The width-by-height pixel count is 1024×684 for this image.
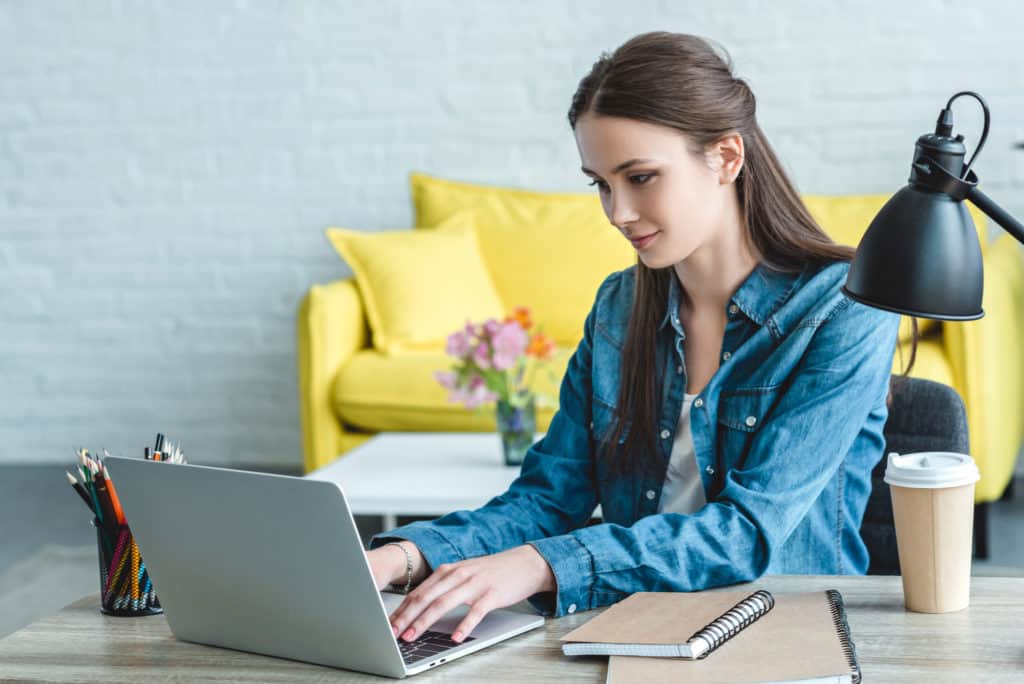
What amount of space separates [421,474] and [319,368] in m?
0.92

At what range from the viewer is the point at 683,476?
140cm

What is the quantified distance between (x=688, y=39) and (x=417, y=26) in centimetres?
291

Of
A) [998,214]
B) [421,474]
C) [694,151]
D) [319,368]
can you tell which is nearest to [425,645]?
[998,214]

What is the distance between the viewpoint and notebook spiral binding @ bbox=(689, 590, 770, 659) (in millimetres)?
901

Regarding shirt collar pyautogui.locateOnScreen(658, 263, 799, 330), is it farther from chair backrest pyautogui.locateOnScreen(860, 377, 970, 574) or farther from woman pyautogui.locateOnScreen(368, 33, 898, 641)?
chair backrest pyautogui.locateOnScreen(860, 377, 970, 574)

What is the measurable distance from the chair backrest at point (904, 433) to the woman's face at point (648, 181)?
32 cm

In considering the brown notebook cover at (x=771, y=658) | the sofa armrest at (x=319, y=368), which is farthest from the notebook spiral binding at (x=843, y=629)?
the sofa armrest at (x=319, y=368)

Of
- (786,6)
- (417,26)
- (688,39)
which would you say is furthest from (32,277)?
(688,39)

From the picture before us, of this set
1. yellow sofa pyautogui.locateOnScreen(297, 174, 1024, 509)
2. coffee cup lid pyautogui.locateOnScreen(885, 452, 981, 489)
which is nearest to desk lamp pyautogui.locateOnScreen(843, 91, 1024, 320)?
coffee cup lid pyautogui.locateOnScreen(885, 452, 981, 489)

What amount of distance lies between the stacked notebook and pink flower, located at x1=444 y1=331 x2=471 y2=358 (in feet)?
5.54

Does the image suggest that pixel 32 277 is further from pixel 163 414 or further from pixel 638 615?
pixel 638 615

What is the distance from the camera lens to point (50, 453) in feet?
14.8

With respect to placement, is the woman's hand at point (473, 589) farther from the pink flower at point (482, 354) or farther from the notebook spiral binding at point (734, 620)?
the pink flower at point (482, 354)

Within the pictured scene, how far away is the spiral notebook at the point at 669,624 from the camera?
0.90m
